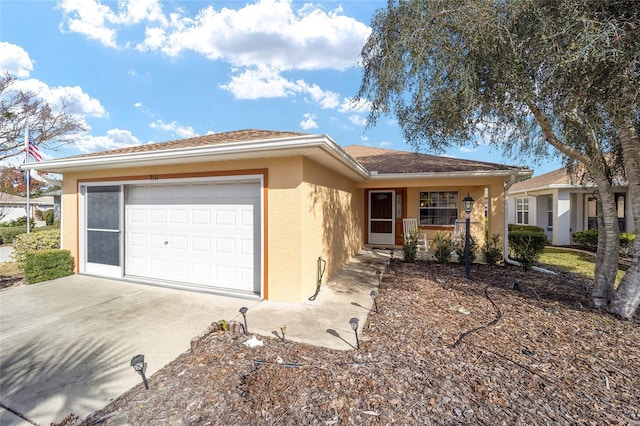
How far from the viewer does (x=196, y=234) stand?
18.4 ft

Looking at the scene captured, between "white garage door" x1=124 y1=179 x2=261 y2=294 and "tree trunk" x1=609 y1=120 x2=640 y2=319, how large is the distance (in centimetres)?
579

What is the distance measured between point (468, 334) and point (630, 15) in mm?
4567

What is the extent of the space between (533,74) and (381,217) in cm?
701

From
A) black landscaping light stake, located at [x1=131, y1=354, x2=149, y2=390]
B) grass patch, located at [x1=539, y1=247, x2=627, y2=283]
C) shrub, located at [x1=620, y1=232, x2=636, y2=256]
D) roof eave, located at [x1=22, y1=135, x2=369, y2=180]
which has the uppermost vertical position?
roof eave, located at [x1=22, y1=135, x2=369, y2=180]

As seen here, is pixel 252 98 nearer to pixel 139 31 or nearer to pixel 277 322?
pixel 139 31

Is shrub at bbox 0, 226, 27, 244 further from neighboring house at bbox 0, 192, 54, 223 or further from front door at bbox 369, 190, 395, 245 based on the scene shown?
front door at bbox 369, 190, 395, 245

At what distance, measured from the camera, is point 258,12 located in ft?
23.5

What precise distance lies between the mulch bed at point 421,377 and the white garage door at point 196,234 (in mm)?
1915

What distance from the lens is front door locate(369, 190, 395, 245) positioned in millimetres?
10625

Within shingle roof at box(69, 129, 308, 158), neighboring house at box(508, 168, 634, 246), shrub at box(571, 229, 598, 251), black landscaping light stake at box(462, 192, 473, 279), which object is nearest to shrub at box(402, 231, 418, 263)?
black landscaping light stake at box(462, 192, 473, 279)

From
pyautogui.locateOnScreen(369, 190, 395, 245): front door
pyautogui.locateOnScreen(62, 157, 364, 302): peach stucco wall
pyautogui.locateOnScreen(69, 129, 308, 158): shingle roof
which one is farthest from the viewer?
pyautogui.locateOnScreen(369, 190, 395, 245): front door

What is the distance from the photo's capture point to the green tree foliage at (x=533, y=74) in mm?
3529

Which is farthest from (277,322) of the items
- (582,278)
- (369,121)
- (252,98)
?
(252,98)

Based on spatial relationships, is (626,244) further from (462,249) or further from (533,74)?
(533,74)
